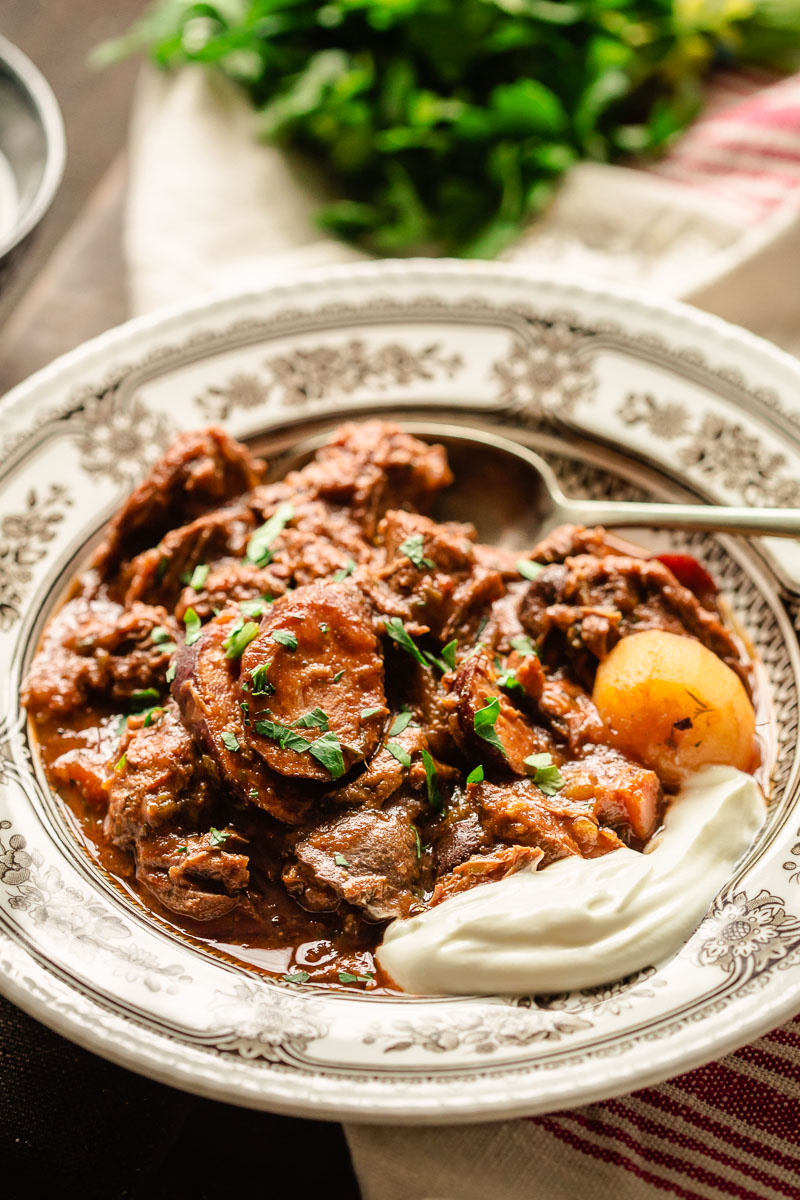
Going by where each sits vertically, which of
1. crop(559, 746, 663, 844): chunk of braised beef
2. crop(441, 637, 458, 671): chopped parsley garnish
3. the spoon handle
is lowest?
crop(559, 746, 663, 844): chunk of braised beef

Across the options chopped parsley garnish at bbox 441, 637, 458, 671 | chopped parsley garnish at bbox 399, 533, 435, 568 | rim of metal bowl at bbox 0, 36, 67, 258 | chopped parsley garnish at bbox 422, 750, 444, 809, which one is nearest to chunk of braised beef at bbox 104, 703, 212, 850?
chopped parsley garnish at bbox 422, 750, 444, 809

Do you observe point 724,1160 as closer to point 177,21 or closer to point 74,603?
point 74,603

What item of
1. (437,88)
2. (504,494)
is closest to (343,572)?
(504,494)

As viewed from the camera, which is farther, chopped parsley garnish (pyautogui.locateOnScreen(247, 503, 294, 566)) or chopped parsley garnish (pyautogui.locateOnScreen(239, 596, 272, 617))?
chopped parsley garnish (pyautogui.locateOnScreen(247, 503, 294, 566))

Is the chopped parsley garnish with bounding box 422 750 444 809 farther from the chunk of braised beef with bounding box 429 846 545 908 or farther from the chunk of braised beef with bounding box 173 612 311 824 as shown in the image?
the chunk of braised beef with bounding box 173 612 311 824

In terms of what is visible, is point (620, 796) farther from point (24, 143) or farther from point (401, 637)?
point (24, 143)

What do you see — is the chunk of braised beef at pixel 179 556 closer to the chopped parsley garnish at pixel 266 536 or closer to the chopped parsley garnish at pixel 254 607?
the chopped parsley garnish at pixel 266 536

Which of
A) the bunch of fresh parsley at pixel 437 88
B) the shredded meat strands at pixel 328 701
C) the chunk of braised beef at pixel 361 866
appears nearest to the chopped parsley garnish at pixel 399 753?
the shredded meat strands at pixel 328 701
